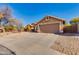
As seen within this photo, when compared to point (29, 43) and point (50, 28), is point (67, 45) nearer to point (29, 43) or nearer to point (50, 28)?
point (50, 28)

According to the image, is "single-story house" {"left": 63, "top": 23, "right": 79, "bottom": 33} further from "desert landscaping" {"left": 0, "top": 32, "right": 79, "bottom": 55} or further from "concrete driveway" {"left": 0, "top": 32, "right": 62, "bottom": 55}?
"concrete driveway" {"left": 0, "top": 32, "right": 62, "bottom": 55}

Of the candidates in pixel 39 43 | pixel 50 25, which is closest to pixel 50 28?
pixel 50 25

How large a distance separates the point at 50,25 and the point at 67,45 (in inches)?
15.4

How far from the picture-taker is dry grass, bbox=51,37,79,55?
10.7 ft

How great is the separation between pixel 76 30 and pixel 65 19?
22 centimetres

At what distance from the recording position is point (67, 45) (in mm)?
3273

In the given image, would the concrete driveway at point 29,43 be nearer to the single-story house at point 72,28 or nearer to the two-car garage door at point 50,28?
the two-car garage door at point 50,28

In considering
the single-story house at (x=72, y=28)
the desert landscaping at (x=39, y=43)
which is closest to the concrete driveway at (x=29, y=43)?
the desert landscaping at (x=39, y=43)

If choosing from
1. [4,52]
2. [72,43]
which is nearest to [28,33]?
[4,52]

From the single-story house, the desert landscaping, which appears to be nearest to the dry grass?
the desert landscaping

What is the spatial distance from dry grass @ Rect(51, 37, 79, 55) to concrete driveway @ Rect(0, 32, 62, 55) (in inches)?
2.4

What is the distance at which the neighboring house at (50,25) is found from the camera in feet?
11.0

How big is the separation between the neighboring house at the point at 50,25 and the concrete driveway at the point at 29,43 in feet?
0.27

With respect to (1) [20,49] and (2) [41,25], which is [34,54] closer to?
(1) [20,49]
